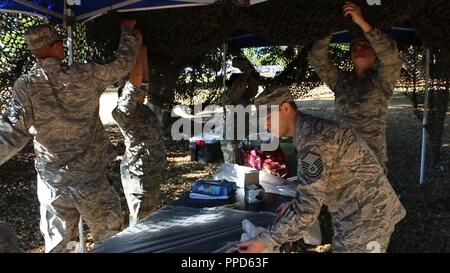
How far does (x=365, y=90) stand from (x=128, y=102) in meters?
1.55

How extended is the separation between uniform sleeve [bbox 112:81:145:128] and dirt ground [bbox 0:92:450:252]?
122cm

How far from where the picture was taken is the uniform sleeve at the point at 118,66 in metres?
2.76

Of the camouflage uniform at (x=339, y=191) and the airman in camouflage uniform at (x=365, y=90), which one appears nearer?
the camouflage uniform at (x=339, y=191)

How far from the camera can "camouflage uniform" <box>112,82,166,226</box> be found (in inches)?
128

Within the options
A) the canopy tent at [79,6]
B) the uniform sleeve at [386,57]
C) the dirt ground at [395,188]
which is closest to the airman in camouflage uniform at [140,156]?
the canopy tent at [79,6]

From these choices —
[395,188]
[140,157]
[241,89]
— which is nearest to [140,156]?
[140,157]

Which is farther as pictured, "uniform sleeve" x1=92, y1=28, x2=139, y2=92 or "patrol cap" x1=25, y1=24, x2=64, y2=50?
"uniform sleeve" x1=92, y1=28, x2=139, y2=92

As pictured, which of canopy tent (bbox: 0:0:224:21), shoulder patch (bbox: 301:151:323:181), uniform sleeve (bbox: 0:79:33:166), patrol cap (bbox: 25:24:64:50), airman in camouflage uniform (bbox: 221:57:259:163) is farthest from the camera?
airman in camouflage uniform (bbox: 221:57:259:163)

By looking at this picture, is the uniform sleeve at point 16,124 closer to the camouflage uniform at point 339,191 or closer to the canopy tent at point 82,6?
the canopy tent at point 82,6

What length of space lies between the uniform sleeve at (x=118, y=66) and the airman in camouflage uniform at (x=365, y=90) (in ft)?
3.92

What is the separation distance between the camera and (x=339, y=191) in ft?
6.29

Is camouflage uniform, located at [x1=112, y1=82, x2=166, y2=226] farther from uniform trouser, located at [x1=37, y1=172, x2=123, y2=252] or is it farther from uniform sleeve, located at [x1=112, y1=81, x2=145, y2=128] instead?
uniform trouser, located at [x1=37, y1=172, x2=123, y2=252]

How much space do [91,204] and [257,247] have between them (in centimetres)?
132

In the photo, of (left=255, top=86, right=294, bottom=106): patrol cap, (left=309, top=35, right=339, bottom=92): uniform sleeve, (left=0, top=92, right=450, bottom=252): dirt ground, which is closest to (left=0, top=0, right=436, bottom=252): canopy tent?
(left=309, top=35, right=339, bottom=92): uniform sleeve
